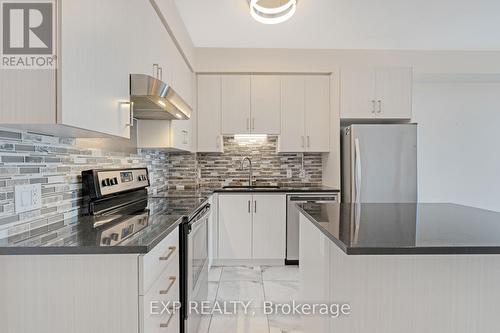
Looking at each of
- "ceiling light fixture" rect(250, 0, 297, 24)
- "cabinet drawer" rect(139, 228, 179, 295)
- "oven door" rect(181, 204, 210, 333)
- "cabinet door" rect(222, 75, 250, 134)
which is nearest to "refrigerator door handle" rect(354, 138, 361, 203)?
"cabinet door" rect(222, 75, 250, 134)

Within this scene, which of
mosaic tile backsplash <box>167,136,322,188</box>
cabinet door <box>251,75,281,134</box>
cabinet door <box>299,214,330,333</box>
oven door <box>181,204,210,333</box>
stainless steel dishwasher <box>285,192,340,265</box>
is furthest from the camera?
mosaic tile backsplash <box>167,136,322,188</box>

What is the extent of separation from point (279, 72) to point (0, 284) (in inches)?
133

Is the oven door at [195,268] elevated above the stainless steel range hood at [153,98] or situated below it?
below

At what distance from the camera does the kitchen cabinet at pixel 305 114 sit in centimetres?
381

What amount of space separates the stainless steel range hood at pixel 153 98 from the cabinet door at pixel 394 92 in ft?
8.00

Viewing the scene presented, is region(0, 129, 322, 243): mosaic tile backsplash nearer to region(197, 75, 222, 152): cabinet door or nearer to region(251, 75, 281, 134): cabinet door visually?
region(197, 75, 222, 152): cabinet door

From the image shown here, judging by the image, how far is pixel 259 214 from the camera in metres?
3.57

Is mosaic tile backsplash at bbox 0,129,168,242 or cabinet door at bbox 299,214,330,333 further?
cabinet door at bbox 299,214,330,333

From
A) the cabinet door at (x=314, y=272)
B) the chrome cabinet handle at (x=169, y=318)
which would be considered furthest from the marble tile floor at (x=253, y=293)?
the chrome cabinet handle at (x=169, y=318)

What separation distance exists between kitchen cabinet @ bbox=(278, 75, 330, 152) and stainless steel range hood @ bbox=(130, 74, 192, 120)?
5.71ft

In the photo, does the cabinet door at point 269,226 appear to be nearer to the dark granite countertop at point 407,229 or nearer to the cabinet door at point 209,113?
the cabinet door at point 209,113

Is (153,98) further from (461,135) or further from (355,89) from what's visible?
(461,135)

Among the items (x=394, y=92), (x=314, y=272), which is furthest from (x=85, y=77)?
(x=394, y=92)

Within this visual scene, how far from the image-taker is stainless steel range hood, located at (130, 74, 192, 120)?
1645 mm
